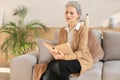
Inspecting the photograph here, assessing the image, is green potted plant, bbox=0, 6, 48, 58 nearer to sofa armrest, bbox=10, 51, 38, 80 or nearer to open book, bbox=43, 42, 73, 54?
sofa armrest, bbox=10, 51, 38, 80

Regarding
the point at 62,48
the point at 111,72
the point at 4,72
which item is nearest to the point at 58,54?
the point at 62,48

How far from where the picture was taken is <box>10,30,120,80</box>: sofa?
2447 mm

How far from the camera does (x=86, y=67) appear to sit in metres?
2.50

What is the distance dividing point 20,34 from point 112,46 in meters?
1.53

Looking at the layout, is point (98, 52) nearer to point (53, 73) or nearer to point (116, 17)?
point (53, 73)

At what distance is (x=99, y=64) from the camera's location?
2836 millimetres

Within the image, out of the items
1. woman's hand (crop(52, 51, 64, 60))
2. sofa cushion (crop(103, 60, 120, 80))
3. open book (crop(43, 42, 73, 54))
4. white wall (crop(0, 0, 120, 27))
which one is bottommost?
sofa cushion (crop(103, 60, 120, 80))

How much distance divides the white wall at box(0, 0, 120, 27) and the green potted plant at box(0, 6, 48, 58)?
0.12 meters

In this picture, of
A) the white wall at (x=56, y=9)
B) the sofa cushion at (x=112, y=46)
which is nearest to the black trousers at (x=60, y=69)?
the sofa cushion at (x=112, y=46)

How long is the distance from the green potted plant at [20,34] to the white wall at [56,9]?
118mm

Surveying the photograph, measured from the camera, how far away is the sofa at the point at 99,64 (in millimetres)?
2447

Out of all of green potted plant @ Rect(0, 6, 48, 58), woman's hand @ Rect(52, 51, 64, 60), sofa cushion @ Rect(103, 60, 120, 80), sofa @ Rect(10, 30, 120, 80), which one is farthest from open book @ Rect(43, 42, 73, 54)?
green potted plant @ Rect(0, 6, 48, 58)

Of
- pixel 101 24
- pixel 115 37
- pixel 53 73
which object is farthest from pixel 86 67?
pixel 101 24

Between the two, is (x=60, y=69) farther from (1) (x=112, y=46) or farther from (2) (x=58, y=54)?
(1) (x=112, y=46)
